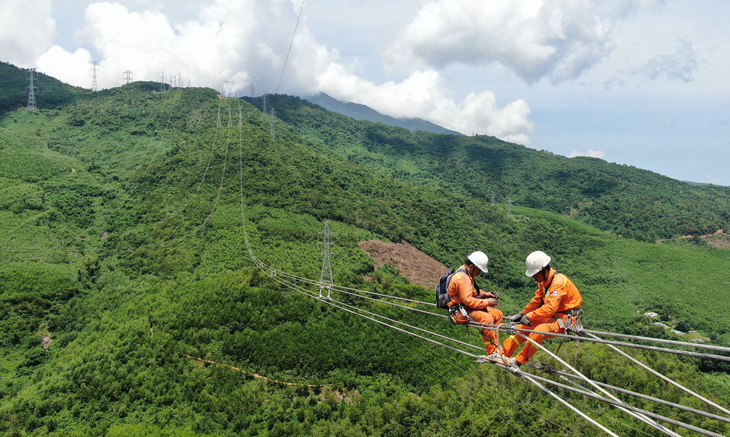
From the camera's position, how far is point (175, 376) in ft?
89.4

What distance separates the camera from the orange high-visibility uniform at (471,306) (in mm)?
9352

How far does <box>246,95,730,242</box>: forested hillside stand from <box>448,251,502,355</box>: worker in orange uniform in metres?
117

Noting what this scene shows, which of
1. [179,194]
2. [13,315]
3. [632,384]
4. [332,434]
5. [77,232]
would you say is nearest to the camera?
[332,434]

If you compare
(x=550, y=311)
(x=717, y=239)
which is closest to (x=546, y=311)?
(x=550, y=311)

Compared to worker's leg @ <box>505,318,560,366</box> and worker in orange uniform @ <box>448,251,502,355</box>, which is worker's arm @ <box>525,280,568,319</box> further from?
worker in orange uniform @ <box>448,251,502,355</box>

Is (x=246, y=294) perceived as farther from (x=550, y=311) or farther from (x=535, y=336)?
(x=550, y=311)

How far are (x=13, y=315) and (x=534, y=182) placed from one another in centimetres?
14129

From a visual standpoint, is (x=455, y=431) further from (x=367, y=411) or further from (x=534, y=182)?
(x=534, y=182)

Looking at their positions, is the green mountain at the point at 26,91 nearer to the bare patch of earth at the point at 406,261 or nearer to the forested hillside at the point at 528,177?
the forested hillside at the point at 528,177

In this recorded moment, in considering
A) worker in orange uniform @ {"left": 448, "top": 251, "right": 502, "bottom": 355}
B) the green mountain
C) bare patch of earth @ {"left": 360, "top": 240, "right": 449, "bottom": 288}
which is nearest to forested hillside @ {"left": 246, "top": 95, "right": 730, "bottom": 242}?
the green mountain

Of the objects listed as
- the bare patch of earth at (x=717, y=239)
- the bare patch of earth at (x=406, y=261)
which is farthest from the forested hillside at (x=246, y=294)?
the bare patch of earth at (x=717, y=239)

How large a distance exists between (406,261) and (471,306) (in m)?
48.4

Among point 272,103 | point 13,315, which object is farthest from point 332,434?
point 272,103

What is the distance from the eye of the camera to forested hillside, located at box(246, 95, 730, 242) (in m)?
116
